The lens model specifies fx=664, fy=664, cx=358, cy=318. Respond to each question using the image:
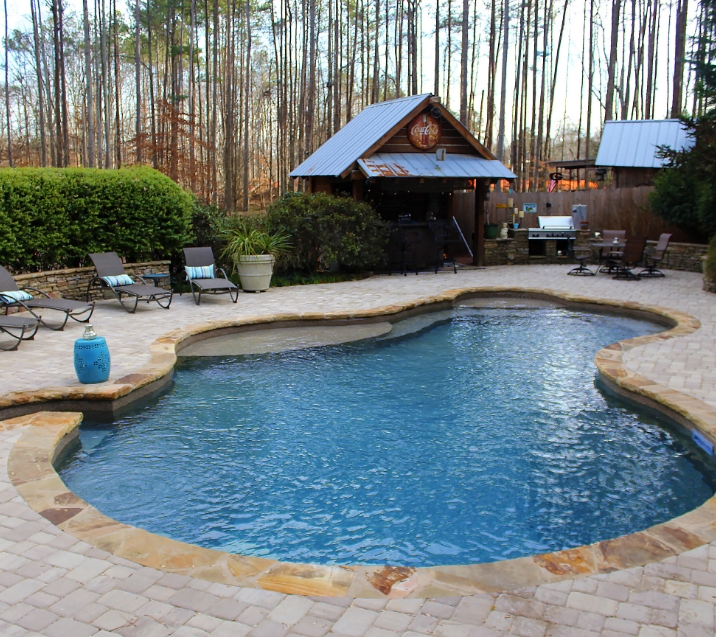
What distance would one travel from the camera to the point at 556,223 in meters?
16.1

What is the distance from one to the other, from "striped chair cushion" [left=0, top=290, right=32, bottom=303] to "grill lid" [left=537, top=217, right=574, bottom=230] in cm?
1170

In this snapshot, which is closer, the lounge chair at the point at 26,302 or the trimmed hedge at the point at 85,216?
the lounge chair at the point at 26,302

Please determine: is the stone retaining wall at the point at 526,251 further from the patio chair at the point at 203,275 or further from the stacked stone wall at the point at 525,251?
the patio chair at the point at 203,275

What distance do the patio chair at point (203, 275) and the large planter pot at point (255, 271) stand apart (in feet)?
1.25

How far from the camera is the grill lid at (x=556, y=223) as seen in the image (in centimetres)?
1602

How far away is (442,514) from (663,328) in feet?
21.3

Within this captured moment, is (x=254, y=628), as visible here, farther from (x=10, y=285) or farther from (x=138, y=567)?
(x=10, y=285)

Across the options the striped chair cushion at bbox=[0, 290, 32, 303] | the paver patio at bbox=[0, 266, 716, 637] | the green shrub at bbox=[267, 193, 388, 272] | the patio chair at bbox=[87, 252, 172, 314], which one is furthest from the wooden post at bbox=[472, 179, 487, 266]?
the paver patio at bbox=[0, 266, 716, 637]

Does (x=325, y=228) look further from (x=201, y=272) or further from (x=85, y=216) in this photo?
(x=85, y=216)

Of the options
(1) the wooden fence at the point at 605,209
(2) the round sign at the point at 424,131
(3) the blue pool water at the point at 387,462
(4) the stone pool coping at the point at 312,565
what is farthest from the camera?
(1) the wooden fence at the point at 605,209

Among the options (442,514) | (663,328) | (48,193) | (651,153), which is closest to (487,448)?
(442,514)

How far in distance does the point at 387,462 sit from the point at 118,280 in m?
6.69

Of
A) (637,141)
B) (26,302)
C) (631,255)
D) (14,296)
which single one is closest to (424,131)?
(631,255)

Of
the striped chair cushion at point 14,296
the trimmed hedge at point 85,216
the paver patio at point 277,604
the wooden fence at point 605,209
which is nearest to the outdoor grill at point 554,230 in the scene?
the wooden fence at point 605,209
